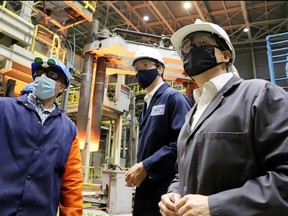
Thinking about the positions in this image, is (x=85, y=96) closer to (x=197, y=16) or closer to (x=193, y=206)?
(x=193, y=206)

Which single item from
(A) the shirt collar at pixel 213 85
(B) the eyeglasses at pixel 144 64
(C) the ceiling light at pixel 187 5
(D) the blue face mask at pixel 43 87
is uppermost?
(C) the ceiling light at pixel 187 5

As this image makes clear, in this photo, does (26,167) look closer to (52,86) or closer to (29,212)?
(29,212)

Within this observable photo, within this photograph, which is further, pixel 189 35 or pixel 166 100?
pixel 166 100

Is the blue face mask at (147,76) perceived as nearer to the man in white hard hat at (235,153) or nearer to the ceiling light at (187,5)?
the man in white hard hat at (235,153)

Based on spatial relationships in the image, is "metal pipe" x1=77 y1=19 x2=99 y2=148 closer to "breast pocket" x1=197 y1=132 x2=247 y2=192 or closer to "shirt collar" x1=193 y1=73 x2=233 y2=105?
"shirt collar" x1=193 y1=73 x2=233 y2=105

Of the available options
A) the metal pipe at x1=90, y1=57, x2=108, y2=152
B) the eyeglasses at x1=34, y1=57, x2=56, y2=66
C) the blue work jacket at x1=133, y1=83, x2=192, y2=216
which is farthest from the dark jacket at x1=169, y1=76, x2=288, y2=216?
the metal pipe at x1=90, y1=57, x2=108, y2=152

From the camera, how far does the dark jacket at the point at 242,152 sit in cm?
104

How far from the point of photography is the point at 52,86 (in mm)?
2301

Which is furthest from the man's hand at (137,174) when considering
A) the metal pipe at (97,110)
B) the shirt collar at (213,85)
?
the metal pipe at (97,110)

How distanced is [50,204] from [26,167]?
35 centimetres

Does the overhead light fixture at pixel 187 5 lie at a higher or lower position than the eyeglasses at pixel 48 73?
higher

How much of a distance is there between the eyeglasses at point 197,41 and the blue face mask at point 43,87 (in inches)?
50.2

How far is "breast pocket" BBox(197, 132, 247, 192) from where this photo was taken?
1.19m

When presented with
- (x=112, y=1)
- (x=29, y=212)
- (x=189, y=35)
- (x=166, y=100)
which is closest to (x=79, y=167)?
(x=29, y=212)
